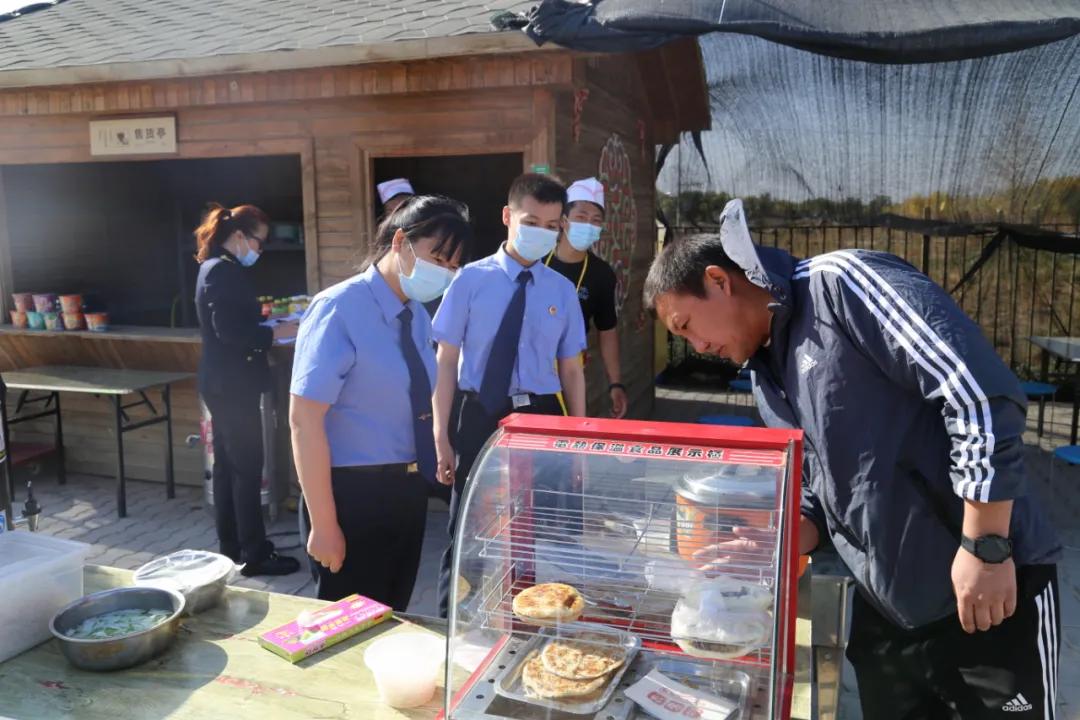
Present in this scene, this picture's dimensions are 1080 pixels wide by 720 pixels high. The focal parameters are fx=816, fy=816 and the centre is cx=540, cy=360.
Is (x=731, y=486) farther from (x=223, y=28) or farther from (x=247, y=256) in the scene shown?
(x=223, y=28)

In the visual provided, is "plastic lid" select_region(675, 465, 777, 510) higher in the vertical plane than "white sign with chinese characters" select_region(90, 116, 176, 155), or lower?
lower

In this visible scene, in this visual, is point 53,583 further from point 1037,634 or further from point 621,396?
point 621,396

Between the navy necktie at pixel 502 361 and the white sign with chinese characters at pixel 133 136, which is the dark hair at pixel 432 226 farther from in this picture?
the white sign with chinese characters at pixel 133 136

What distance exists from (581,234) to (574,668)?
10.9 feet

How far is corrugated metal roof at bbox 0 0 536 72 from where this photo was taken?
16.9 ft

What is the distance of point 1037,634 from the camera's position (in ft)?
5.99

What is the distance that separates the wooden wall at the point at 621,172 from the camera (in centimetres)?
573

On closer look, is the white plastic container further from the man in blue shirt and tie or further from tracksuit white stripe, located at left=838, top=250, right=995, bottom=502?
tracksuit white stripe, located at left=838, top=250, right=995, bottom=502

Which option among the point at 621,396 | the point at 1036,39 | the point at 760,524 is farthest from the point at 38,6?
the point at 760,524

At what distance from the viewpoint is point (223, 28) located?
6.16m

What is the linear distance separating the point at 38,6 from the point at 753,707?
32.8 feet

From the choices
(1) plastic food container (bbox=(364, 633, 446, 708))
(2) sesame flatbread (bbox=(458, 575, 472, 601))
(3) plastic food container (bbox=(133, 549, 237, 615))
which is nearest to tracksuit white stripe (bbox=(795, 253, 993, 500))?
(2) sesame flatbread (bbox=(458, 575, 472, 601))

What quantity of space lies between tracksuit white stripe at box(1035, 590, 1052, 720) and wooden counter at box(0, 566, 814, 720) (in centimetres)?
50

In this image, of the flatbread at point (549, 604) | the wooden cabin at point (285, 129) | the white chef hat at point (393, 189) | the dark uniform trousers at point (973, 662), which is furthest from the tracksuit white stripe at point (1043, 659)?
the white chef hat at point (393, 189)
